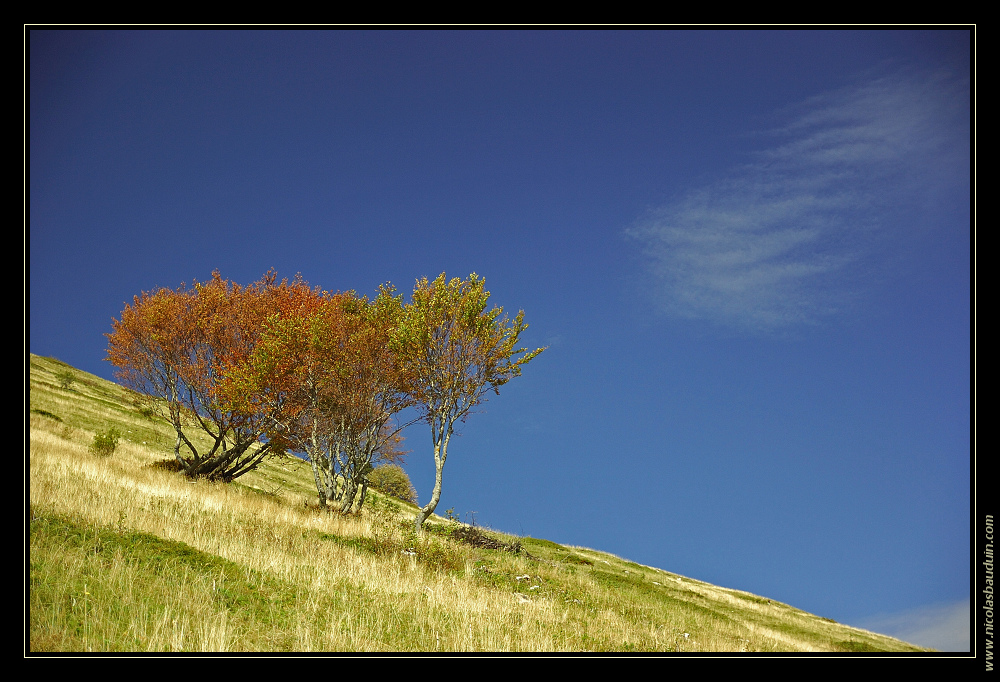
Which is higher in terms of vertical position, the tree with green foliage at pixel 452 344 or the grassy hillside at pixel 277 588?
the tree with green foliage at pixel 452 344

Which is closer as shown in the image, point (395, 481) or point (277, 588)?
point (277, 588)

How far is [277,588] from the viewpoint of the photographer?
12.6 meters

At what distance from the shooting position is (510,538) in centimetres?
3406

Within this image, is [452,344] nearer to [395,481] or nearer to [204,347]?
[204,347]

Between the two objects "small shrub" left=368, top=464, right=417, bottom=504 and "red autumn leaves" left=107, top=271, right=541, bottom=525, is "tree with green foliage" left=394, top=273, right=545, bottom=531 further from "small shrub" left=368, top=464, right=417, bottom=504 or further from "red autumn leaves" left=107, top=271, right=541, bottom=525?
"small shrub" left=368, top=464, right=417, bottom=504

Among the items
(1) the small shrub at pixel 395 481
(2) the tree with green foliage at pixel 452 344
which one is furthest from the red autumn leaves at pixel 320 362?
(1) the small shrub at pixel 395 481

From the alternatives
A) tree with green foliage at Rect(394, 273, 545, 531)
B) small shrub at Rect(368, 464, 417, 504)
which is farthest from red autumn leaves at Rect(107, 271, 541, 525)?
small shrub at Rect(368, 464, 417, 504)

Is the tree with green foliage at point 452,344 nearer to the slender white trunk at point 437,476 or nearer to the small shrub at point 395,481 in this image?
the slender white trunk at point 437,476

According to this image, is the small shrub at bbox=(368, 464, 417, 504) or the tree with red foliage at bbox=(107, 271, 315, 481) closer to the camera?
the tree with red foliage at bbox=(107, 271, 315, 481)

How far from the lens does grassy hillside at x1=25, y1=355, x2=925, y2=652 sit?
9891 millimetres

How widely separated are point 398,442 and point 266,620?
31796 mm

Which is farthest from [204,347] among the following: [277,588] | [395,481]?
[395,481]

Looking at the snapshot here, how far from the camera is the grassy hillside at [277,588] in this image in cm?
989
